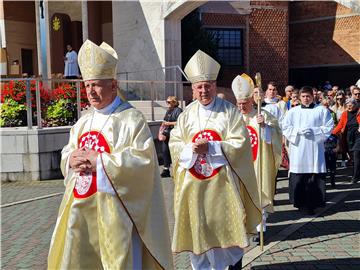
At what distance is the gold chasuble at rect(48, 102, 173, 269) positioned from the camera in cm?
348

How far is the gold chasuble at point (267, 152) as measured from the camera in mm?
6586

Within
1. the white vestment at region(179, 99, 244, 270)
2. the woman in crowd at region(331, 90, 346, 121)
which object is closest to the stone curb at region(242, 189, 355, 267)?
the white vestment at region(179, 99, 244, 270)

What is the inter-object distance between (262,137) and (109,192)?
11.8 feet

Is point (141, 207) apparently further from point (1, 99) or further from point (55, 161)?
point (1, 99)

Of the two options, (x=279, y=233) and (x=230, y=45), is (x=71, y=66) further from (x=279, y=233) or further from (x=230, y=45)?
(x=230, y=45)

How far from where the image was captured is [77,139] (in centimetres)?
384

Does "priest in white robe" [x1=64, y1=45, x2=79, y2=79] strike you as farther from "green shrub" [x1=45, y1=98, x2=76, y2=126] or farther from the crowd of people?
the crowd of people

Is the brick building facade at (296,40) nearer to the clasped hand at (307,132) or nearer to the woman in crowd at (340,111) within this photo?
the woman in crowd at (340,111)

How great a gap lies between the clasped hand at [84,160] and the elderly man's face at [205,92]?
1.66 meters

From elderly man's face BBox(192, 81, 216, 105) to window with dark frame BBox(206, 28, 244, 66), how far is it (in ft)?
77.2

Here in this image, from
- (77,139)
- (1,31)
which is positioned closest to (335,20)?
(1,31)

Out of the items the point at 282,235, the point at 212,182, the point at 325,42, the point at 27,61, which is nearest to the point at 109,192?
the point at 212,182

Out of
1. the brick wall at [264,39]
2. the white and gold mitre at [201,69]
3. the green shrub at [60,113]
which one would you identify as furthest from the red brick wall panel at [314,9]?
the white and gold mitre at [201,69]

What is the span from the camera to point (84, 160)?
3.49 meters
